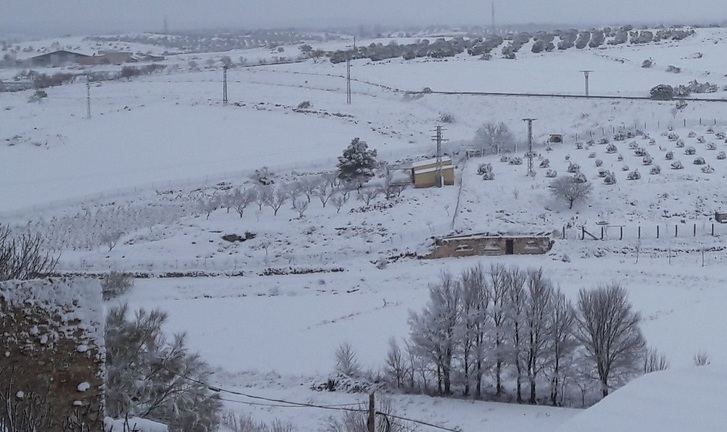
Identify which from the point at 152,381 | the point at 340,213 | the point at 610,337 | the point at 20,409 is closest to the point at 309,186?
the point at 340,213

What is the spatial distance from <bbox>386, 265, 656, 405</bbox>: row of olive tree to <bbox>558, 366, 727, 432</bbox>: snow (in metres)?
6.98

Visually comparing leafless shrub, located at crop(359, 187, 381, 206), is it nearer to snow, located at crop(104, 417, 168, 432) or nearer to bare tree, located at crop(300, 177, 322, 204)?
bare tree, located at crop(300, 177, 322, 204)

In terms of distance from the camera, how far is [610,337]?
14.6 meters

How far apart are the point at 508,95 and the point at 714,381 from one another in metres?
38.8

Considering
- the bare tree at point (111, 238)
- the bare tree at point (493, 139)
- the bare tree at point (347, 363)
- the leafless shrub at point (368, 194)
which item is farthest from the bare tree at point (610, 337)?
the bare tree at point (493, 139)

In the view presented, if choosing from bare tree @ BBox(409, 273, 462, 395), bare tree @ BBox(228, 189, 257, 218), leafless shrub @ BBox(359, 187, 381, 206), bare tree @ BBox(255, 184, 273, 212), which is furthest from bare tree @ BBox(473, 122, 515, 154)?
bare tree @ BBox(409, 273, 462, 395)

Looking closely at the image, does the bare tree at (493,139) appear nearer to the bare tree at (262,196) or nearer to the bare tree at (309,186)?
the bare tree at (309,186)

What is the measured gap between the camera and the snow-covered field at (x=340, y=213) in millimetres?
17938

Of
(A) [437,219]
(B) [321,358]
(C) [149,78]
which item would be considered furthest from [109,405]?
(C) [149,78]

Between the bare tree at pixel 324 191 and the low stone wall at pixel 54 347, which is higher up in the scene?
the low stone wall at pixel 54 347

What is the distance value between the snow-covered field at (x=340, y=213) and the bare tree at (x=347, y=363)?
0.40m

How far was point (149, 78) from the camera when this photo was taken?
61.1m

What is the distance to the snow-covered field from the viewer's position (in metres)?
17.9

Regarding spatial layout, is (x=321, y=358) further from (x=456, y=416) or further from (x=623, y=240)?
(x=623, y=240)
